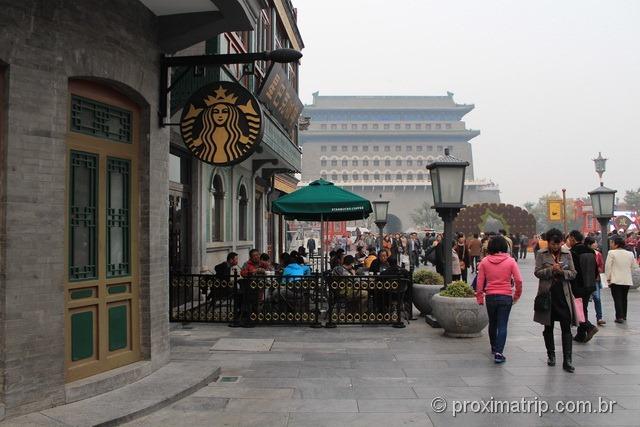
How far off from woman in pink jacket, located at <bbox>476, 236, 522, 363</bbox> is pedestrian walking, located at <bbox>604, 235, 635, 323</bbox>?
4.08m

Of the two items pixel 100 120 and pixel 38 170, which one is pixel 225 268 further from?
pixel 38 170

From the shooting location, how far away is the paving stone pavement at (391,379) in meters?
5.02

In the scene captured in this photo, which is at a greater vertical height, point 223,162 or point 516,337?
point 223,162

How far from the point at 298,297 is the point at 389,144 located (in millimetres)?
98162

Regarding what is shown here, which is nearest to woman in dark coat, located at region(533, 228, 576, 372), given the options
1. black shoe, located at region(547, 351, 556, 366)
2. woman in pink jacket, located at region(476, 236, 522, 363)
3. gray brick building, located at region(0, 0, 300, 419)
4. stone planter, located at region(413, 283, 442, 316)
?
black shoe, located at region(547, 351, 556, 366)

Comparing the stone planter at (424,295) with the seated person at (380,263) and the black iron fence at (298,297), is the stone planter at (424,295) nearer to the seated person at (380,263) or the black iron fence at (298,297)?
the black iron fence at (298,297)

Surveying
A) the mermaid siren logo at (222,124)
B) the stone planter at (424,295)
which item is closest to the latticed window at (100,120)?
the mermaid siren logo at (222,124)

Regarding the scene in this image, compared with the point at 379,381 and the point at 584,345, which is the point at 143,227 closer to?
the point at 379,381

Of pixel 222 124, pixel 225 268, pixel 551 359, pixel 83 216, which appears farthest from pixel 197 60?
pixel 551 359

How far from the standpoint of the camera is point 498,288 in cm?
717

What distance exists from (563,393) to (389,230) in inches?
3882

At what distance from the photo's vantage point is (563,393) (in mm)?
5715

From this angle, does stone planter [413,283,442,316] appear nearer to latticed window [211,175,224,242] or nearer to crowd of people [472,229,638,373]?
crowd of people [472,229,638,373]

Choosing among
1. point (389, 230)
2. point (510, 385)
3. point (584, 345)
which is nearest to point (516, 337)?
point (584, 345)
